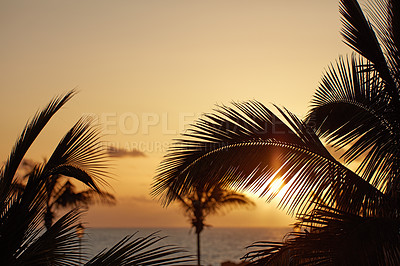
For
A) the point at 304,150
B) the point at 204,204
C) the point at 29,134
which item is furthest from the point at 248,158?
the point at 204,204

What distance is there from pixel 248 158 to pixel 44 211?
217cm

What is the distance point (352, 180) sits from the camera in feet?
15.8

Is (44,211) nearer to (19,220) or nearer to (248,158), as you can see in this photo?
(19,220)

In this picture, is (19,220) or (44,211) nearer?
(19,220)

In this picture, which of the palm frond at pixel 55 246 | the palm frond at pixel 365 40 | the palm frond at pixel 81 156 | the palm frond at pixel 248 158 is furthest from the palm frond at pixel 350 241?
the palm frond at pixel 81 156

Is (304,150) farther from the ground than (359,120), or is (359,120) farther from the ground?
(359,120)

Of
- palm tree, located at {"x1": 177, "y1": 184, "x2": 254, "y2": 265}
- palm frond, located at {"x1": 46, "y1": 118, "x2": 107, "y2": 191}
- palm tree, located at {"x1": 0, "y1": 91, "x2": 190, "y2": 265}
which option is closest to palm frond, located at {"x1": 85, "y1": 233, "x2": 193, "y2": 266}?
palm tree, located at {"x1": 0, "y1": 91, "x2": 190, "y2": 265}

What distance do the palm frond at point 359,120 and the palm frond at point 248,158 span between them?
15.0 inches

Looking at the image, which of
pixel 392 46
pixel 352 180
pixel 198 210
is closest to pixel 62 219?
pixel 352 180

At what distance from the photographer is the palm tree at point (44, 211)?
304cm

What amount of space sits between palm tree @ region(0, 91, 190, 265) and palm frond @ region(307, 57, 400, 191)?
243 cm

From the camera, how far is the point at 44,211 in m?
3.85

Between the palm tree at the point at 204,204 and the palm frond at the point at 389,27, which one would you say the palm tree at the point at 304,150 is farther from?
the palm tree at the point at 204,204

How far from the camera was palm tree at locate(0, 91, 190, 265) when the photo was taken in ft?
9.99
